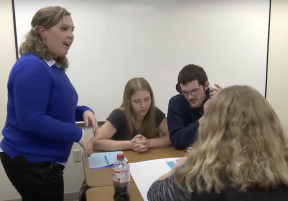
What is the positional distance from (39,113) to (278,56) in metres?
2.60

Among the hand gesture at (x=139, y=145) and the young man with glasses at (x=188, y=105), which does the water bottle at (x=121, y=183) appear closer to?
the hand gesture at (x=139, y=145)

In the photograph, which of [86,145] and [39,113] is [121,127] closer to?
[86,145]

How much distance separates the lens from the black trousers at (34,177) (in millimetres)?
1317

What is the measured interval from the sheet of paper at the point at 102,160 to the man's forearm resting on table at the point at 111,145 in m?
0.06

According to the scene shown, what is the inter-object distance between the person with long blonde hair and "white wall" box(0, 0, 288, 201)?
6.34ft

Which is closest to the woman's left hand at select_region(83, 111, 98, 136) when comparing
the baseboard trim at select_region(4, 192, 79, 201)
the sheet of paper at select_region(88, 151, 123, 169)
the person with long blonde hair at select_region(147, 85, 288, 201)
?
the sheet of paper at select_region(88, 151, 123, 169)

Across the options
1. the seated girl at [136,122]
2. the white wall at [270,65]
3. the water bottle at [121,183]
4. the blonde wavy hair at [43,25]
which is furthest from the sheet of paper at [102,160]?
the white wall at [270,65]

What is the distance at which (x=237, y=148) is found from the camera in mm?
862

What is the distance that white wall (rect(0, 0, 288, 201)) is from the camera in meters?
2.44

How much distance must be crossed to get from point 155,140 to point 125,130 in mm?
253

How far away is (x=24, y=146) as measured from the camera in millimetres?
1327

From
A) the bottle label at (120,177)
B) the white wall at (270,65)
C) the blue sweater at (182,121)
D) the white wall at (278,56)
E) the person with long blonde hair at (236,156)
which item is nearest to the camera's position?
the person with long blonde hair at (236,156)

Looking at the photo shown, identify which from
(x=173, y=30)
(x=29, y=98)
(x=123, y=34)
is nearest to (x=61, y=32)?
(x=29, y=98)

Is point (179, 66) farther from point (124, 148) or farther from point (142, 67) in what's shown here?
point (124, 148)
